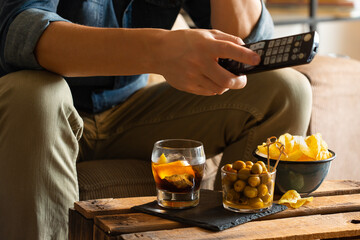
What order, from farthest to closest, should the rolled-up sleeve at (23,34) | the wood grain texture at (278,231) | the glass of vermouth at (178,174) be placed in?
the rolled-up sleeve at (23,34)
the glass of vermouth at (178,174)
the wood grain texture at (278,231)

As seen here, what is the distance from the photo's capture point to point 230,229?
30.2 inches

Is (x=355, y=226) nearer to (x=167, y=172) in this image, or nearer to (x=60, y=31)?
(x=167, y=172)

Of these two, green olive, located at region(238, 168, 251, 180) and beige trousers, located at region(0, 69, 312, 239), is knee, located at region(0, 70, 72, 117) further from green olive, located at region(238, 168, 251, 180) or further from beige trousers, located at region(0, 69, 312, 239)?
green olive, located at region(238, 168, 251, 180)

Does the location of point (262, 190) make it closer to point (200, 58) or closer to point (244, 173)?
point (244, 173)

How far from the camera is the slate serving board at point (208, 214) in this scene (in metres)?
0.78

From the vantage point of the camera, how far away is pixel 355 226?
2.56ft

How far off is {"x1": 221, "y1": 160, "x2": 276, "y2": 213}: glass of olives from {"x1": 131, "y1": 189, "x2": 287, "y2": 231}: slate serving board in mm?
13

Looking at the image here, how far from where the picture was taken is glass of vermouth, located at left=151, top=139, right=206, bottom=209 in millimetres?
845

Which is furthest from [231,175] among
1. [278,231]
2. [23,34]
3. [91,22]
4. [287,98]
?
[91,22]

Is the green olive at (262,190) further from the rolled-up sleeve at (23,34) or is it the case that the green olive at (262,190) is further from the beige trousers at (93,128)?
the rolled-up sleeve at (23,34)

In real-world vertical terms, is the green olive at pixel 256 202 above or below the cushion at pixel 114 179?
above

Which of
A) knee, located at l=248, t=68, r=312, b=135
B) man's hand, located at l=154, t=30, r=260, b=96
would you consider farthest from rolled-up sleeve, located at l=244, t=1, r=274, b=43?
man's hand, located at l=154, t=30, r=260, b=96

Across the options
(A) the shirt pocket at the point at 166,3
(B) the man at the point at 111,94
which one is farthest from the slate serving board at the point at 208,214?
(A) the shirt pocket at the point at 166,3

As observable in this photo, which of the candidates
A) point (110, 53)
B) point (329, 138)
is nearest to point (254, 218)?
point (110, 53)
